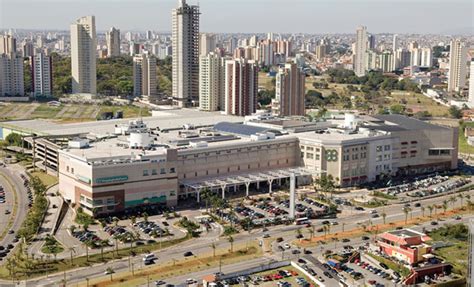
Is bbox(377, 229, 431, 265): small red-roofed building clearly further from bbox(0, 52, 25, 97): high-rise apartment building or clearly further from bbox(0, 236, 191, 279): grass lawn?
bbox(0, 52, 25, 97): high-rise apartment building

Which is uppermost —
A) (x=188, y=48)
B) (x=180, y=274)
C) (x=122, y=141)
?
(x=188, y=48)

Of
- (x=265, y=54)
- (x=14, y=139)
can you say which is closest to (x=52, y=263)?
(x=14, y=139)

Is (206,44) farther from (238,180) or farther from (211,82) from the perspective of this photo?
(238,180)

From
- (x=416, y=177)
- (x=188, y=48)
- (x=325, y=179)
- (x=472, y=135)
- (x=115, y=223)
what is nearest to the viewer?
(x=115, y=223)

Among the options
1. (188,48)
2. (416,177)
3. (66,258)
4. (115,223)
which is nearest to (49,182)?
(115,223)

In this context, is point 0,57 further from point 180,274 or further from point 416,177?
point 180,274

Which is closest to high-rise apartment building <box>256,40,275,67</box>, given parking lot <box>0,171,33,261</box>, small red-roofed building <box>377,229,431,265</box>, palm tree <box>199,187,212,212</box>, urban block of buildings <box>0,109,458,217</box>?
urban block of buildings <box>0,109,458,217</box>

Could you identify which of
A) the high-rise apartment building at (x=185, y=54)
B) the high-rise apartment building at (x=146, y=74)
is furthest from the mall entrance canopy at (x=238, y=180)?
the high-rise apartment building at (x=146, y=74)
